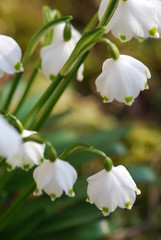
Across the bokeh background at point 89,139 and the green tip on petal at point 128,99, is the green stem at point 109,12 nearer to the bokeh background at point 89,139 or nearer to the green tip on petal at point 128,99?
the green tip on petal at point 128,99

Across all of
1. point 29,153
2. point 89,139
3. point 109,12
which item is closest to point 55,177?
point 29,153

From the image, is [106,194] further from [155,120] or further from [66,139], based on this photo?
[155,120]

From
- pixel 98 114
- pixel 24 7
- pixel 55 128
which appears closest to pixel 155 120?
pixel 98 114

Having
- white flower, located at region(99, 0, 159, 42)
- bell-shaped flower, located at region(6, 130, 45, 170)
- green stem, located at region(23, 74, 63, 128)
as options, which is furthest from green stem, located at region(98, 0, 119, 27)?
bell-shaped flower, located at region(6, 130, 45, 170)

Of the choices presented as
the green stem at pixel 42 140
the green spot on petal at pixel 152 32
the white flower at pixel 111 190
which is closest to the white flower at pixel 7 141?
the green stem at pixel 42 140

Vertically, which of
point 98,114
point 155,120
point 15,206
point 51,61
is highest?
point 51,61

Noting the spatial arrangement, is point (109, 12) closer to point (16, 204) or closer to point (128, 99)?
point (128, 99)
